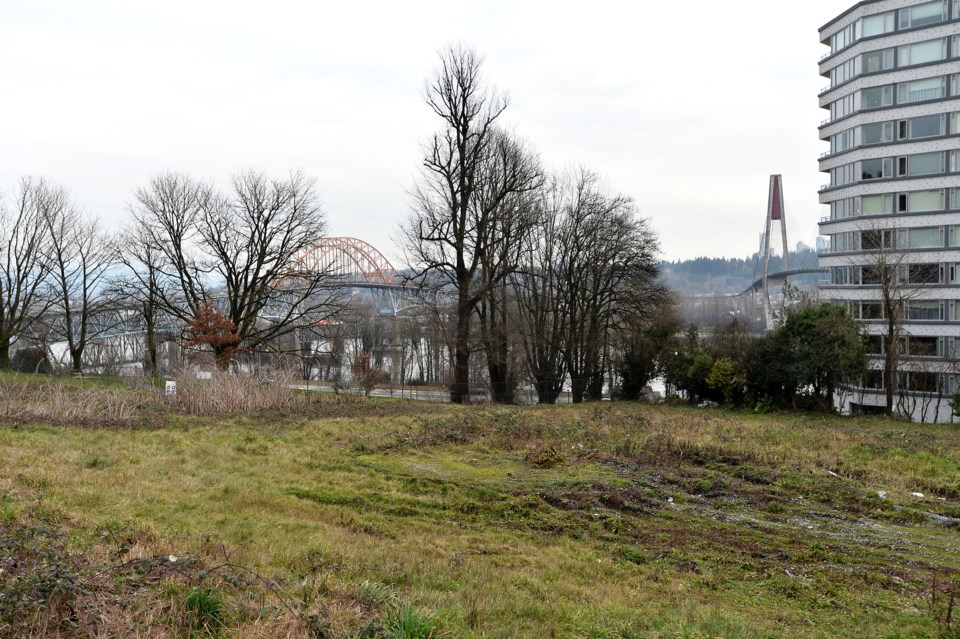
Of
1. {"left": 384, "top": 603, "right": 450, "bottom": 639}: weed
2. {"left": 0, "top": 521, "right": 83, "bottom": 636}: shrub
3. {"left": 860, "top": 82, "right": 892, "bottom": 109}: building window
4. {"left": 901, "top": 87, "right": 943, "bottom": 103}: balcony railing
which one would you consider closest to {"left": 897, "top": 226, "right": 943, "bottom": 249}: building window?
{"left": 901, "top": 87, "right": 943, "bottom": 103}: balcony railing

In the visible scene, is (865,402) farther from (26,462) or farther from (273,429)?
(26,462)

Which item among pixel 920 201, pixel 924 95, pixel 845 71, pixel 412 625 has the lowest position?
pixel 412 625

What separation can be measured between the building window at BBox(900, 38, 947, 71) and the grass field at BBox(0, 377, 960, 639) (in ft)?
104

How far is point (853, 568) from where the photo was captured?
7.38 metres

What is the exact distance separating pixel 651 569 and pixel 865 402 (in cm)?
3845

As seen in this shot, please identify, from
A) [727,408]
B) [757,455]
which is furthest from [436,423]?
[727,408]

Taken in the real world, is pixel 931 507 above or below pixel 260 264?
below

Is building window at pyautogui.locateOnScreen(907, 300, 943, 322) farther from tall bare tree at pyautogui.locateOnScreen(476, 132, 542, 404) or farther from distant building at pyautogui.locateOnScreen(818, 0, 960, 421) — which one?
tall bare tree at pyautogui.locateOnScreen(476, 132, 542, 404)

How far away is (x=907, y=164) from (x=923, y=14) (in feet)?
27.2

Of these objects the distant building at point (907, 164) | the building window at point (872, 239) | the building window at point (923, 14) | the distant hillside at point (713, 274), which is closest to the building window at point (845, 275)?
the distant building at point (907, 164)

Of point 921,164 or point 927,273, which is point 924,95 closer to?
point 921,164

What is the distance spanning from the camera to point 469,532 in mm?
8664

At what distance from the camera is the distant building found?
37.1m

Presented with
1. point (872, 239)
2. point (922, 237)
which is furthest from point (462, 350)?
point (922, 237)
